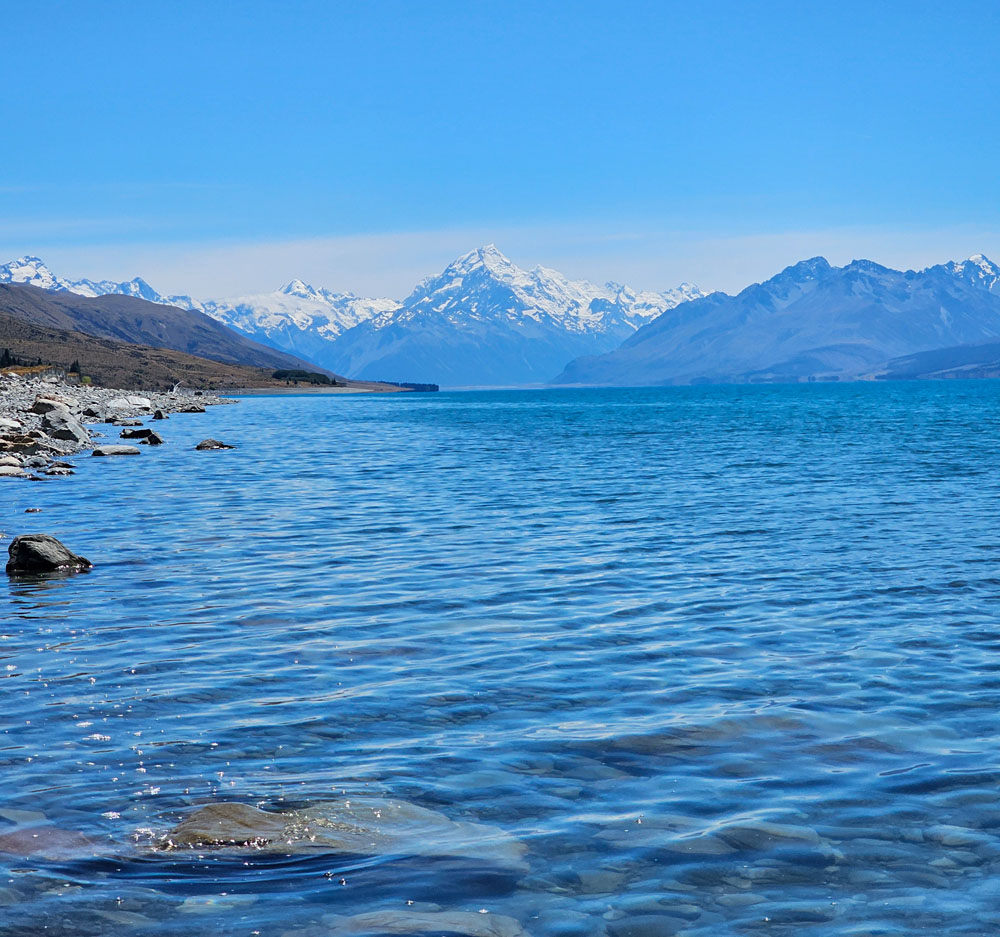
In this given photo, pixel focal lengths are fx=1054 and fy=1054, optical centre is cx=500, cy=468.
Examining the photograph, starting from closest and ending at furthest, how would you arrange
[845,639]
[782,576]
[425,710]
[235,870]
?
[235,870], [425,710], [845,639], [782,576]

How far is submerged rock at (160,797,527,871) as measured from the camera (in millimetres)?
8133

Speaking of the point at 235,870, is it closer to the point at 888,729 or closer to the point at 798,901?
the point at 798,901

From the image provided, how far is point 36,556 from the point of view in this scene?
2069 centimetres

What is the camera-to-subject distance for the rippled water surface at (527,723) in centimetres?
743

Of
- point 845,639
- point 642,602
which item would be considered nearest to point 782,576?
point 642,602

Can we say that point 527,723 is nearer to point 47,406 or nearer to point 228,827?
point 228,827

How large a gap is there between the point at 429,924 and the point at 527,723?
458 centimetres

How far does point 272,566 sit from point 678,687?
1168cm

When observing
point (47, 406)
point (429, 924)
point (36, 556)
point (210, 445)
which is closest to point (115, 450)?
point (210, 445)

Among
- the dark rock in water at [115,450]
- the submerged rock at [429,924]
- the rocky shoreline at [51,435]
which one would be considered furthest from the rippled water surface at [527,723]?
the dark rock in water at [115,450]

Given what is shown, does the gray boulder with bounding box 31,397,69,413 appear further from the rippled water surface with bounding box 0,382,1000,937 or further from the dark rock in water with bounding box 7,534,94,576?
the dark rock in water with bounding box 7,534,94,576

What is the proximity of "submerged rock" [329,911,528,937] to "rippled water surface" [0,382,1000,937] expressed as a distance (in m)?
0.03

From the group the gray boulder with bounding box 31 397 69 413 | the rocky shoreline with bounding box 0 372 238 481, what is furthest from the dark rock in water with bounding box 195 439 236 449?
the gray boulder with bounding box 31 397 69 413

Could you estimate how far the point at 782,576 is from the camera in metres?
20.2
